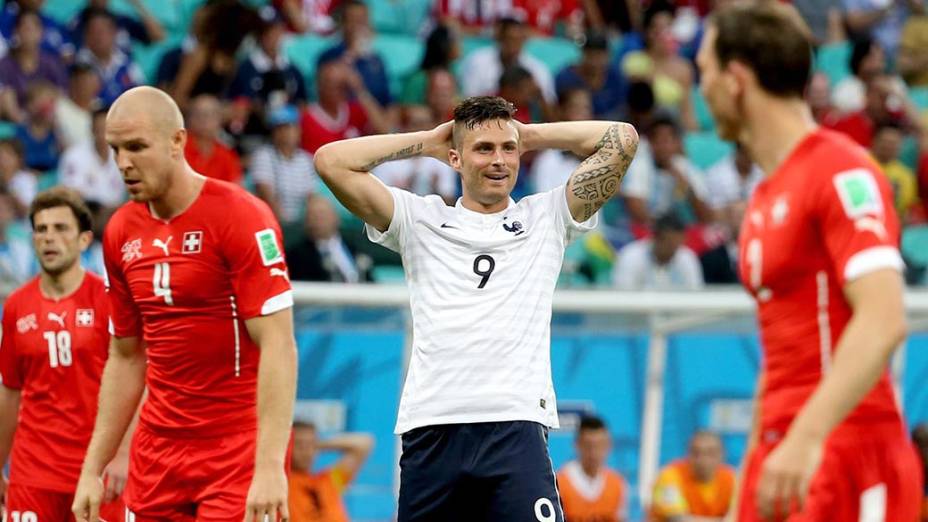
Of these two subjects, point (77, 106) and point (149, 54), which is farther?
point (149, 54)

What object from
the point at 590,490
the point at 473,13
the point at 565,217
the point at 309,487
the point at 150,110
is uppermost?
the point at 473,13

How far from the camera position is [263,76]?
1483 centimetres

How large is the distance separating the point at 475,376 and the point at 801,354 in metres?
2.15

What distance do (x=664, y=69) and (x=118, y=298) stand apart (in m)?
11.3

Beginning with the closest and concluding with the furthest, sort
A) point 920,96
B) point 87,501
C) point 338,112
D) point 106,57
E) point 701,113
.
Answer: point 87,501
point 106,57
point 338,112
point 701,113
point 920,96

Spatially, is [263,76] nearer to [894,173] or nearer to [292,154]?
[292,154]

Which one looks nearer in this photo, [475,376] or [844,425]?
[844,425]

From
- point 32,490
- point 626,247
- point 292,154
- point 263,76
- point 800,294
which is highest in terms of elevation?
point 263,76

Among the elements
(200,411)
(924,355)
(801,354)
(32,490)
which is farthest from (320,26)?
(801,354)

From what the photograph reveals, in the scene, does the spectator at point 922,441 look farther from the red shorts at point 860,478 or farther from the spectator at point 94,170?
the red shorts at point 860,478

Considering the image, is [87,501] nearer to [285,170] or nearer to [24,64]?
[285,170]

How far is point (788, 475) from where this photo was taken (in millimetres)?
3789

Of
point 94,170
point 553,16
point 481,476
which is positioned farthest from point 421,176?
point 481,476

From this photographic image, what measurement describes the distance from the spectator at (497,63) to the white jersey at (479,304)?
9478mm
